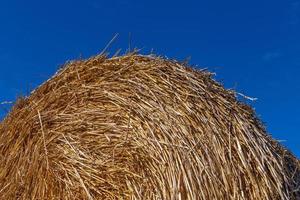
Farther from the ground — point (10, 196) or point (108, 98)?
point (108, 98)

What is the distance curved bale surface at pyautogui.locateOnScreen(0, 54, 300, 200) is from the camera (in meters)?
3.00

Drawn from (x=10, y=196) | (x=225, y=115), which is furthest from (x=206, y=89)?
(x=10, y=196)

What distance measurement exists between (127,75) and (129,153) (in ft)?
1.77

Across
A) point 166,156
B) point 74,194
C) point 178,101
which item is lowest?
point 74,194

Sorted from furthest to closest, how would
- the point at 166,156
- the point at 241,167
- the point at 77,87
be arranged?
the point at 77,87 < the point at 241,167 < the point at 166,156

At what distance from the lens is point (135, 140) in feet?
10.1

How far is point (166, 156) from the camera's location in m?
3.00

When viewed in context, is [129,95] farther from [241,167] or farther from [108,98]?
[241,167]

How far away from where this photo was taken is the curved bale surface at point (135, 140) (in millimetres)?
2996

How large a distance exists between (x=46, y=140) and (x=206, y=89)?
3.23 ft

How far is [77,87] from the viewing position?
343 centimetres

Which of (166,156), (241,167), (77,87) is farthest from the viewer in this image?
(77,87)

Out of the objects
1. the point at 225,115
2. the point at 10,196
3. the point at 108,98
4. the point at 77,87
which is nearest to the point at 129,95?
the point at 108,98

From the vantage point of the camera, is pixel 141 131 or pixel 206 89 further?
pixel 206 89
